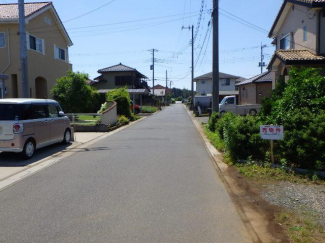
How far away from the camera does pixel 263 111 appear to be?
10.5 metres

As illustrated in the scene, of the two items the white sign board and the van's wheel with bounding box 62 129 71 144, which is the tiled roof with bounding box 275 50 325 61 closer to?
the white sign board

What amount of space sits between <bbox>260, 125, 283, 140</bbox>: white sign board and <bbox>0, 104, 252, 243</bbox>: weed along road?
1.53m

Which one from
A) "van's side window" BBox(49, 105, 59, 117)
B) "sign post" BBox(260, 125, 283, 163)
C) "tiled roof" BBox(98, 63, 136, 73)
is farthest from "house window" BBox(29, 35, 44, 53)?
"tiled roof" BBox(98, 63, 136, 73)

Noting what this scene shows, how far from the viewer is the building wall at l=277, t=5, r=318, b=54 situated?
48.4ft

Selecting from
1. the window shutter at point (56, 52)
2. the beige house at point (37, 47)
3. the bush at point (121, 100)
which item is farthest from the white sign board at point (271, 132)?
the window shutter at point (56, 52)

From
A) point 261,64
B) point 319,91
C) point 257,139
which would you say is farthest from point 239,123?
point 261,64

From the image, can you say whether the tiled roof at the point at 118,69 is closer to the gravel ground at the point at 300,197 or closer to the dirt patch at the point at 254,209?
the dirt patch at the point at 254,209

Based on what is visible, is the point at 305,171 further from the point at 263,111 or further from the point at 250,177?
the point at 263,111

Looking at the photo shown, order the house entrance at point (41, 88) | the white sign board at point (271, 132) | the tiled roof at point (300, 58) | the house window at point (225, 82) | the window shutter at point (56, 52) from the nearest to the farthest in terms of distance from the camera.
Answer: the white sign board at point (271, 132) → the tiled roof at point (300, 58) → the house entrance at point (41, 88) → the window shutter at point (56, 52) → the house window at point (225, 82)

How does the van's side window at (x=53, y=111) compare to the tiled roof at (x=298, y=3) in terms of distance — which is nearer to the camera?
the van's side window at (x=53, y=111)

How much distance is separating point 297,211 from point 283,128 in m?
3.16

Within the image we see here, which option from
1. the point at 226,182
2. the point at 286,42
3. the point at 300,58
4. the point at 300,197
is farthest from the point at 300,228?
the point at 286,42

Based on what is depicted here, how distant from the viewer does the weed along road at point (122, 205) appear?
4.32 m

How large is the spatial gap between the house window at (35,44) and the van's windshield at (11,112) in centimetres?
1467
